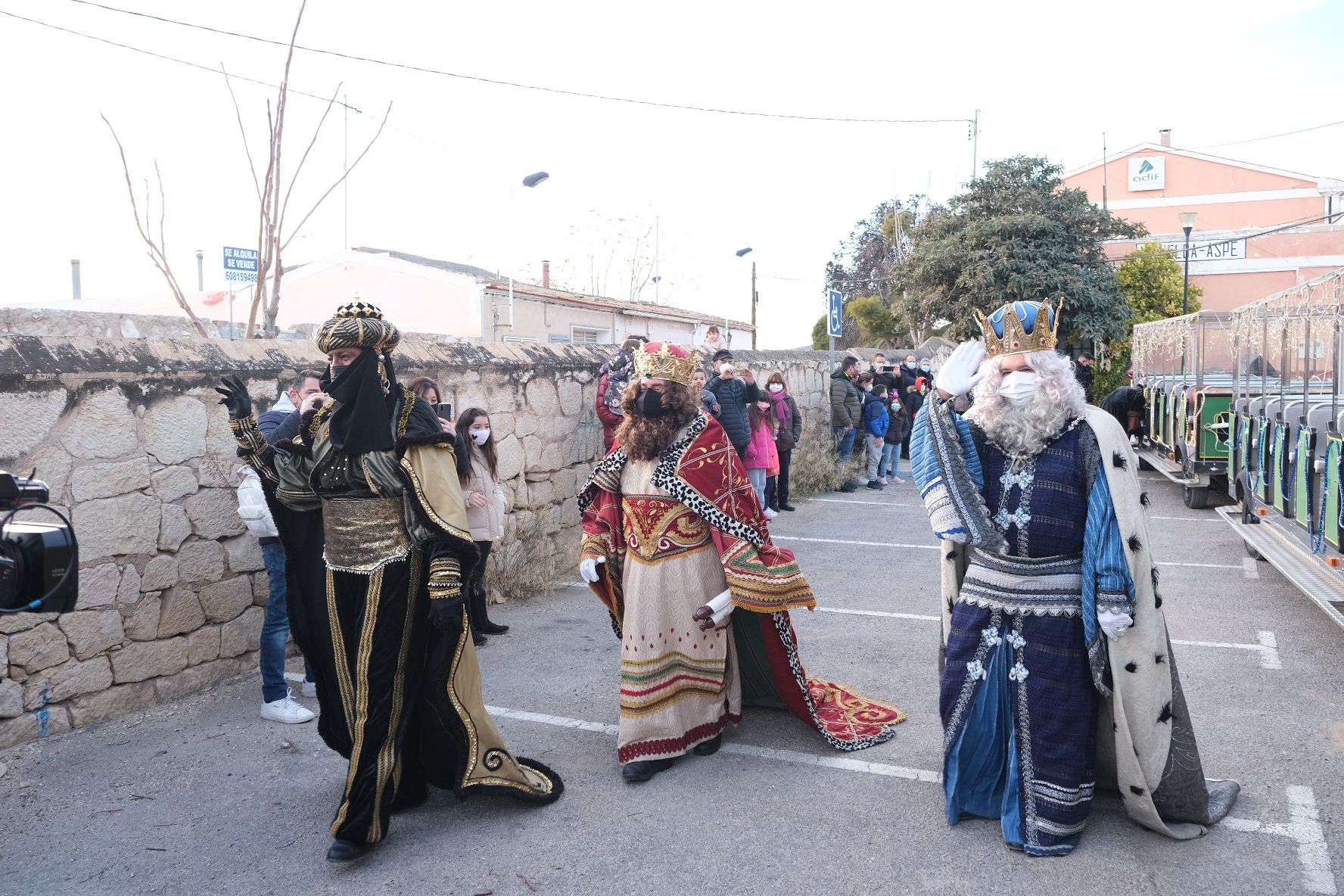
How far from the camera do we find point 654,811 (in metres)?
3.80

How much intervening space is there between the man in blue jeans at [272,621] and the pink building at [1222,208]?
30.6 meters

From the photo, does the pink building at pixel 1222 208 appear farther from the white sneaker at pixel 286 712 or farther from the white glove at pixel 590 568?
the white sneaker at pixel 286 712

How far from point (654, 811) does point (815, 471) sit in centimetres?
908

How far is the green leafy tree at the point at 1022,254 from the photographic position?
21.5 m

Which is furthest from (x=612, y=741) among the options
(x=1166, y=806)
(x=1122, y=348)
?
(x=1122, y=348)

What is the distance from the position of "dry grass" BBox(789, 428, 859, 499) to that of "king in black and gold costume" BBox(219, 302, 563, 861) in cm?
880

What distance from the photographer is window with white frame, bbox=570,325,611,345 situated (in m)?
25.7

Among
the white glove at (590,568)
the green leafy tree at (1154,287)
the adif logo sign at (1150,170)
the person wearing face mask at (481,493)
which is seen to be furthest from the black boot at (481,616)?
the adif logo sign at (1150,170)

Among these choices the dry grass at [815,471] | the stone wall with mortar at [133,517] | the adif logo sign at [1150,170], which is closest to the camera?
the stone wall with mortar at [133,517]

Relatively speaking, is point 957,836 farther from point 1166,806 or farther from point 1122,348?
point 1122,348

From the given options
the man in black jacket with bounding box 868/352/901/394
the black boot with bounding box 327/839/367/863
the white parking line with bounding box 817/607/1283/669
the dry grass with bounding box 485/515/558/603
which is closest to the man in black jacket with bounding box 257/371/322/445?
the black boot with bounding box 327/839/367/863

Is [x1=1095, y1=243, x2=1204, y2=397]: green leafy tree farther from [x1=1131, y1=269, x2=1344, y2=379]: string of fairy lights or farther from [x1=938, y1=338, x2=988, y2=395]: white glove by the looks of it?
[x1=938, y1=338, x2=988, y2=395]: white glove

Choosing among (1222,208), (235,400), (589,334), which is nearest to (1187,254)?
(589,334)

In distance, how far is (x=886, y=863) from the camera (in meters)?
3.38
